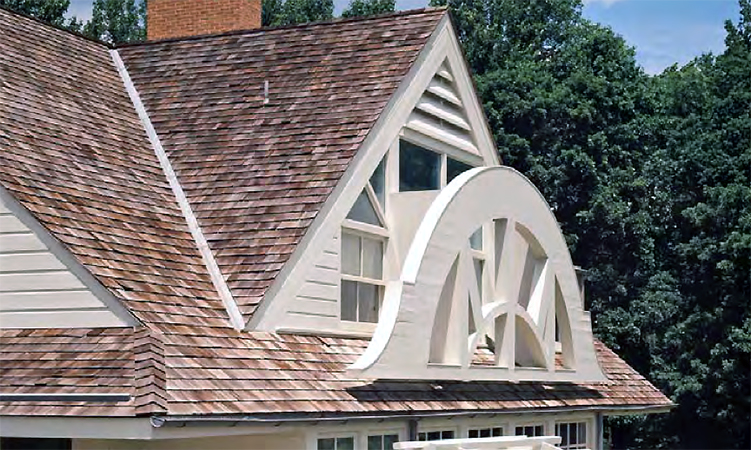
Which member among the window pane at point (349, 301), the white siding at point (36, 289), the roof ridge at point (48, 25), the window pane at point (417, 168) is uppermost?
the roof ridge at point (48, 25)

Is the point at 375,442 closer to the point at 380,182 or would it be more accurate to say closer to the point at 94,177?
the point at 380,182

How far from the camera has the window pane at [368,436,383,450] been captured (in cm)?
1836

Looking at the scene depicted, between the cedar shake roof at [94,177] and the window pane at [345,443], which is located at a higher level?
the cedar shake roof at [94,177]

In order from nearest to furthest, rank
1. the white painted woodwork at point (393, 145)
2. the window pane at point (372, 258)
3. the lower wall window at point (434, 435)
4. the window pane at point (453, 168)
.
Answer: the white painted woodwork at point (393, 145) → the lower wall window at point (434, 435) → the window pane at point (372, 258) → the window pane at point (453, 168)

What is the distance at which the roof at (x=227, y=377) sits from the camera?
572 inches

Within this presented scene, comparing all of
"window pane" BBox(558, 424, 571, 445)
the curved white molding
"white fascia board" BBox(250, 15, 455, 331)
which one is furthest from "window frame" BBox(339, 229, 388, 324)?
"window pane" BBox(558, 424, 571, 445)

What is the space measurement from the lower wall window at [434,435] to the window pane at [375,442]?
0.90 meters

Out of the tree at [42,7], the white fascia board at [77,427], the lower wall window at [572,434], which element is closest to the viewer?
the white fascia board at [77,427]

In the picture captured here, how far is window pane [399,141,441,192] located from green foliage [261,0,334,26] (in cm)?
3710

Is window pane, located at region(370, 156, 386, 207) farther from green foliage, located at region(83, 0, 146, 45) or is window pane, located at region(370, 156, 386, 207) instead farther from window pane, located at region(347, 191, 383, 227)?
green foliage, located at region(83, 0, 146, 45)

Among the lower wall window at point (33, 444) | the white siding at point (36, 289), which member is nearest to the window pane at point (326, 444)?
the lower wall window at point (33, 444)

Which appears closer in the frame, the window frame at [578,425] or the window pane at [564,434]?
the window frame at [578,425]

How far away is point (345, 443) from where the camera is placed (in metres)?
17.8

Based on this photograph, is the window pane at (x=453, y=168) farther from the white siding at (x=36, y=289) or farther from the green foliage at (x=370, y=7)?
the green foliage at (x=370, y=7)
